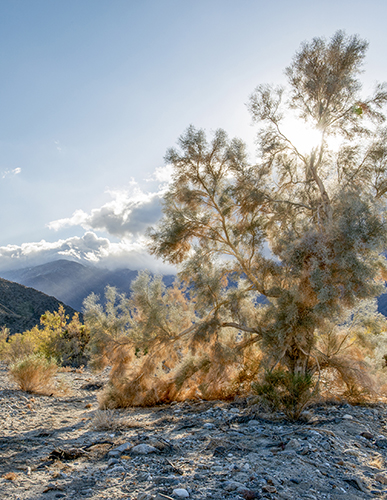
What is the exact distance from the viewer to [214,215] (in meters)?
12.2

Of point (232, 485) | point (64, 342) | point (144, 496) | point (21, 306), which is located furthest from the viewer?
point (21, 306)

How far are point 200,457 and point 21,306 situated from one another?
62.9 meters

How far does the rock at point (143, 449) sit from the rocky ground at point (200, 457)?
0.6 inches

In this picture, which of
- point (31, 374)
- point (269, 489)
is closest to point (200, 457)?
point (269, 489)

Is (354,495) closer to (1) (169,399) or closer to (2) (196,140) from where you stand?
(1) (169,399)

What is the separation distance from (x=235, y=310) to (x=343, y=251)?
12.9 feet

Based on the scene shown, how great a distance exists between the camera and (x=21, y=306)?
5878 centimetres

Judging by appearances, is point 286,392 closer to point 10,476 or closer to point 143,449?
point 143,449

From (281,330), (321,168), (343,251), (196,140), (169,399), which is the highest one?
(196,140)

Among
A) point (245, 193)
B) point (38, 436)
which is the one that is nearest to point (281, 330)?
point (245, 193)

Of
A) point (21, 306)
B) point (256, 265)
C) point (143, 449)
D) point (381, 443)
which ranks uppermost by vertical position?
point (256, 265)

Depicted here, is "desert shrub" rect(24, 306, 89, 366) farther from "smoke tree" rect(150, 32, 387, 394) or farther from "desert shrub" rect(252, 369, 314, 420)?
"desert shrub" rect(252, 369, 314, 420)

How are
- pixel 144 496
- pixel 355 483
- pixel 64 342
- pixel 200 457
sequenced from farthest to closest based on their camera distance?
pixel 64 342, pixel 200 457, pixel 355 483, pixel 144 496

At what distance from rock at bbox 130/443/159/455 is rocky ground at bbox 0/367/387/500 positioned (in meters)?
0.01
